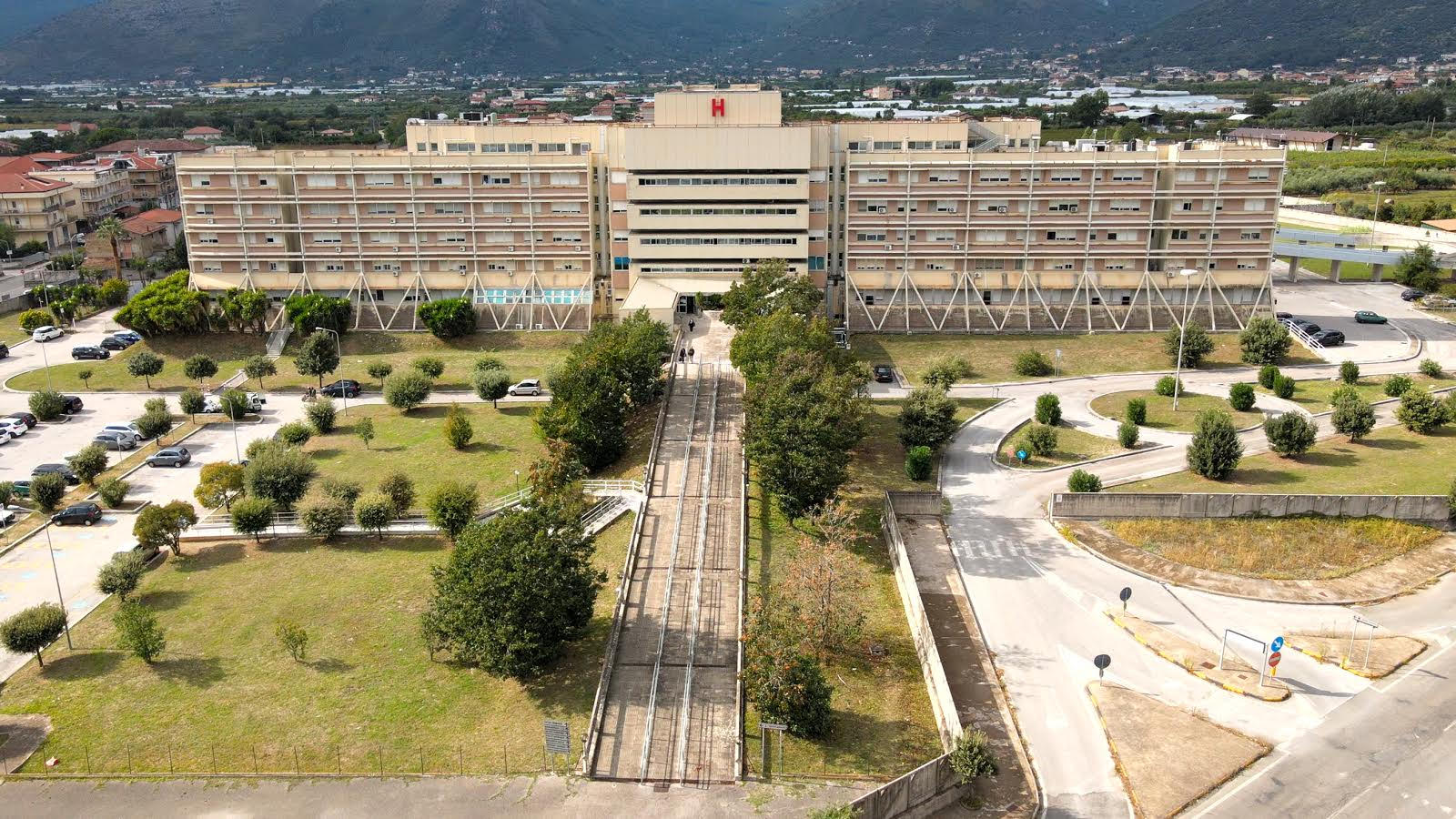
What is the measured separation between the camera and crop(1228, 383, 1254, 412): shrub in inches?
2461

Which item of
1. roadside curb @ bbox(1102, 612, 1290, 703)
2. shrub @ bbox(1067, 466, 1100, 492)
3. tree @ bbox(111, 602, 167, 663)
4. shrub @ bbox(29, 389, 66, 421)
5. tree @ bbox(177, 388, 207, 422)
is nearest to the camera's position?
roadside curb @ bbox(1102, 612, 1290, 703)

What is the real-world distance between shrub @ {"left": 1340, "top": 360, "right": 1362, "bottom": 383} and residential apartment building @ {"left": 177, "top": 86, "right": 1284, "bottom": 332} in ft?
46.8

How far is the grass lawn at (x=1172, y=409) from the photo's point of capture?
61.6 m

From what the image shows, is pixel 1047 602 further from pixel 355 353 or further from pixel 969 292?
pixel 355 353

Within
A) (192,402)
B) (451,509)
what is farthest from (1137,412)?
(192,402)

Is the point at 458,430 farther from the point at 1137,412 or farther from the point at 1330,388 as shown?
the point at 1330,388

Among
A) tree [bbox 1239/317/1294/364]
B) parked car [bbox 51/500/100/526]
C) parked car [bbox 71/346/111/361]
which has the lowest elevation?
parked car [bbox 51/500/100/526]

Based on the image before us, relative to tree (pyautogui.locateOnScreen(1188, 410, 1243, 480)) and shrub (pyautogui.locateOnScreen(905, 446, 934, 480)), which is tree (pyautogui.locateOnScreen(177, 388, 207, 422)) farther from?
tree (pyautogui.locateOnScreen(1188, 410, 1243, 480))

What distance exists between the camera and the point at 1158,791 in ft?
102

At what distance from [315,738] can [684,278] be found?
53.6 meters

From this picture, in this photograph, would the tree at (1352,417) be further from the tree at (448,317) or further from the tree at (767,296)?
the tree at (448,317)

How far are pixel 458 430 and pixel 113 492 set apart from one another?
54.2 ft

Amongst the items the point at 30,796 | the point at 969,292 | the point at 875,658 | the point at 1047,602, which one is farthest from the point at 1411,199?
the point at 30,796

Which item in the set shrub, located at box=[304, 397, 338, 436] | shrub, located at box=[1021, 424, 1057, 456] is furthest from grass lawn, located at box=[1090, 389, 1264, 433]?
shrub, located at box=[304, 397, 338, 436]
